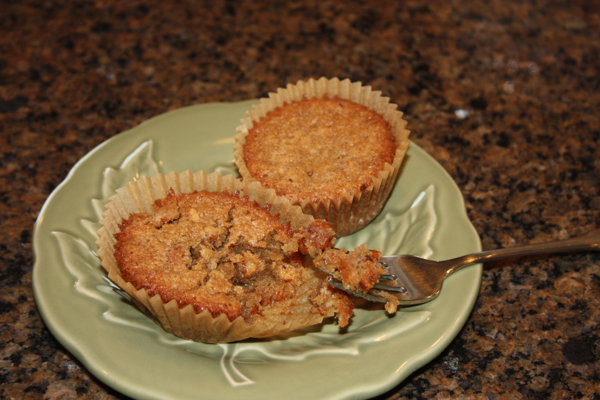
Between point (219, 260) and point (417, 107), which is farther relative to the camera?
point (417, 107)

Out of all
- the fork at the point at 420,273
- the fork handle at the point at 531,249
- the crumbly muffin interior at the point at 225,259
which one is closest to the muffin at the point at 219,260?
the crumbly muffin interior at the point at 225,259

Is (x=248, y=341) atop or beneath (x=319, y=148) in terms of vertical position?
beneath

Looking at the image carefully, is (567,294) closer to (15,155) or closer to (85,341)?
(85,341)

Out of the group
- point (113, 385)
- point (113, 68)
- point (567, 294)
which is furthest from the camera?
point (113, 68)

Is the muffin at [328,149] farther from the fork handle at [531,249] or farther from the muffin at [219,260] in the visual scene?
the fork handle at [531,249]

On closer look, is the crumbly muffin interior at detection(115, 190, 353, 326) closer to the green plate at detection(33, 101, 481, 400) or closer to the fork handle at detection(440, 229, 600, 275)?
the green plate at detection(33, 101, 481, 400)

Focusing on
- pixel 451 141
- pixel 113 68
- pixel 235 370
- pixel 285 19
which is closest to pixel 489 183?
pixel 451 141

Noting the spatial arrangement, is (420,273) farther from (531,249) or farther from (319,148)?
(319,148)

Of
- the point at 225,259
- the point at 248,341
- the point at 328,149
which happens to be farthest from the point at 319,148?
the point at 248,341
